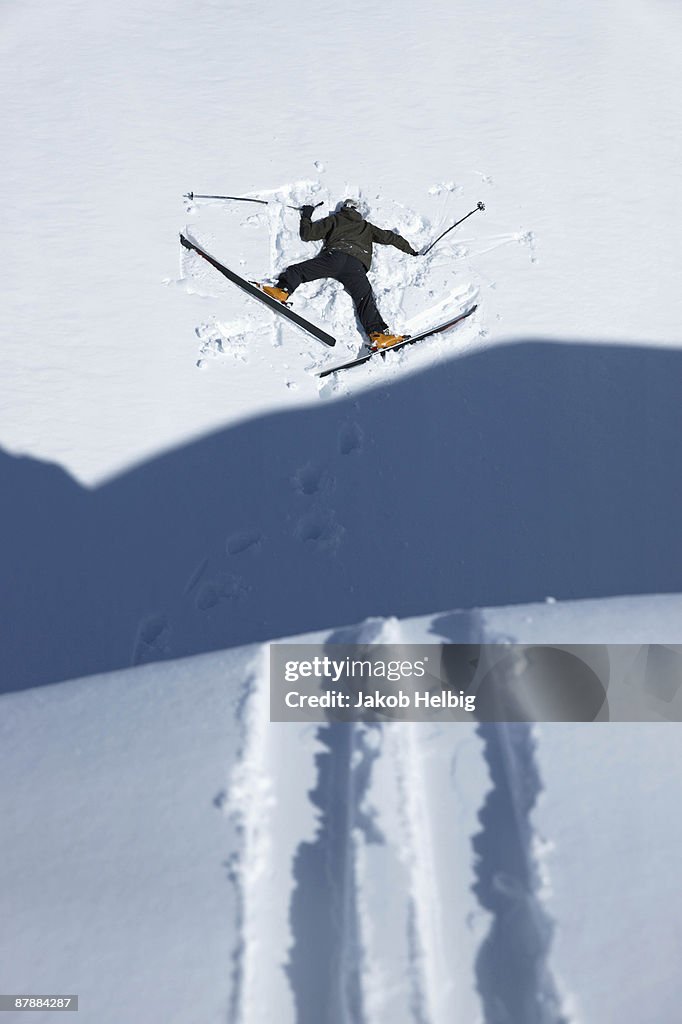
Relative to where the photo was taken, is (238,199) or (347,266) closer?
(347,266)

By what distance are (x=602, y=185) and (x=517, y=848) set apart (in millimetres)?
4233

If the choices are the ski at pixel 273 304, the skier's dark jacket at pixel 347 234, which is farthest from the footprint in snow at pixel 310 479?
the skier's dark jacket at pixel 347 234

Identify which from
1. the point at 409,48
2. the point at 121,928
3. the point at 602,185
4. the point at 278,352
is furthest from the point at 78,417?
the point at 409,48

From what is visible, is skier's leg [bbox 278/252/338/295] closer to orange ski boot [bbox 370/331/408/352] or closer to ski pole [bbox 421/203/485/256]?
orange ski boot [bbox 370/331/408/352]

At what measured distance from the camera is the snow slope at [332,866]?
1817 millimetres

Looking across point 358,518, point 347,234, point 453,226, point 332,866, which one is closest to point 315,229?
point 347,234

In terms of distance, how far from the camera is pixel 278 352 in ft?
13.5

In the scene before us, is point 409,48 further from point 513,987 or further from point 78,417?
point 513,987

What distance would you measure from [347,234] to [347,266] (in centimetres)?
17

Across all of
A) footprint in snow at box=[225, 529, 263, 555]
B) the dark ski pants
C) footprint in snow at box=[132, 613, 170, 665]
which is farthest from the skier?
footprint in snow at box=[132, 613, 170, 665]

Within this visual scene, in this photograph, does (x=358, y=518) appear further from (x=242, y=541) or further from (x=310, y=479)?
(x=242, y=541)

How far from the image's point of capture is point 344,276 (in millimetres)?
3998

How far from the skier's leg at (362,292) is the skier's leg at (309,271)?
58 mm

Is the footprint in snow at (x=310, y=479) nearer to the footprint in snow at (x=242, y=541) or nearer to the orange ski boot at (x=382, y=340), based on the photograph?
the footprint in snow at (x=242, y=541)
